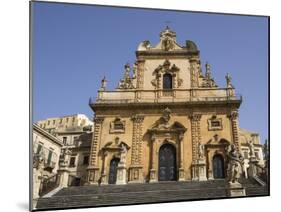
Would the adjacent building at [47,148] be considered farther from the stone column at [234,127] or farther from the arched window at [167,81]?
the stone column at [234,127]

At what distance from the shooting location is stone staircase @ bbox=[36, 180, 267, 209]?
581cm

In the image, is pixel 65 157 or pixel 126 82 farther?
pixel 126 82

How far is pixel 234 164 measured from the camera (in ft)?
22.7

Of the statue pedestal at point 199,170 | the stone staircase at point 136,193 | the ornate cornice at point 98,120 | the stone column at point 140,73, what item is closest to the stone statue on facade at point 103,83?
the ornate cornice at point 98,120

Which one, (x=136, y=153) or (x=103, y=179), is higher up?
(x=136, y=153)

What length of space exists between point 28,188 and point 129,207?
1637 mm

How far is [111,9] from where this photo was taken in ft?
20.8

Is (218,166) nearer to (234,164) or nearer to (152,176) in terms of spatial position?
(234,164)

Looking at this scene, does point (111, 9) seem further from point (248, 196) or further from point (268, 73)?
point (248, 196)

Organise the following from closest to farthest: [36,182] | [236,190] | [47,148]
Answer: [36,182] → [47,148] → [236,190]

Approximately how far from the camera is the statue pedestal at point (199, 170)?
7109mm

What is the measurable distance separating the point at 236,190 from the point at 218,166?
0.77 meters

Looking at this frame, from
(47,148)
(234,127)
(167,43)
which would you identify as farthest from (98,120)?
(234,127)

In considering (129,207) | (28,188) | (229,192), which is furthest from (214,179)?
(28,188)
